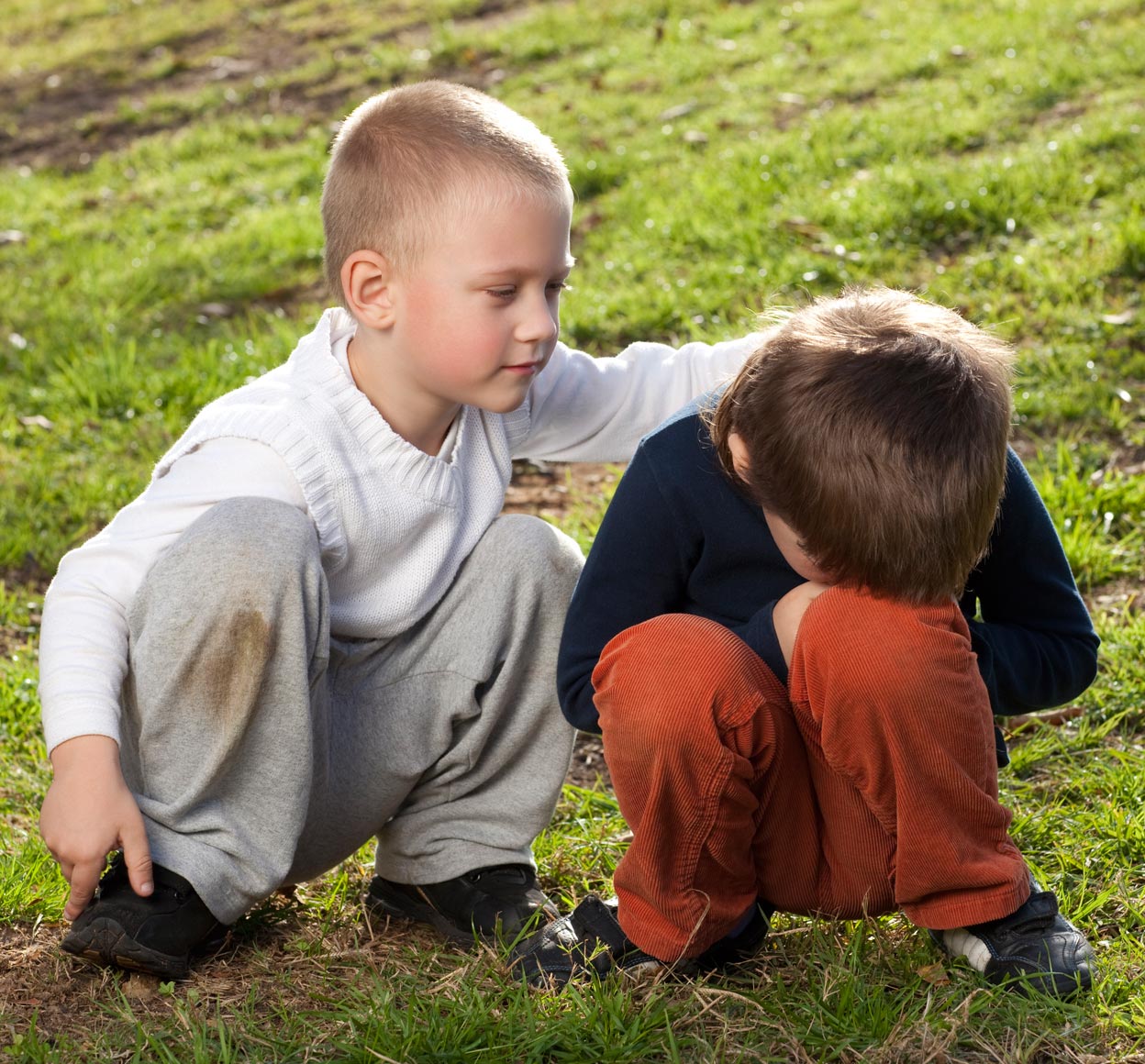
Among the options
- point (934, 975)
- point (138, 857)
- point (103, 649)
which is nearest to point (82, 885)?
point (138, 857)

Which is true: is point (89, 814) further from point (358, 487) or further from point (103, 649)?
point (358, 487)

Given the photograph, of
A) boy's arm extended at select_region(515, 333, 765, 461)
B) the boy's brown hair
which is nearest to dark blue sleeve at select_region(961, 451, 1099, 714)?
the boy's brown hair

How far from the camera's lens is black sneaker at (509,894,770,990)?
6.56 ft

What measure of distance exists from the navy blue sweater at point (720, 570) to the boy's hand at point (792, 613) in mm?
33

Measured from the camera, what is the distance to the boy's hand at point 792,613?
6.41ft

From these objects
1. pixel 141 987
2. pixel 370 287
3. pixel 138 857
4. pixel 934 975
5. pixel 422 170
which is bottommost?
pixel 934 975

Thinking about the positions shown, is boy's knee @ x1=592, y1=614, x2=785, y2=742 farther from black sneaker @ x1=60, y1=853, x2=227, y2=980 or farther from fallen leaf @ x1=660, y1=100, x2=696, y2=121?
fallen leaf @ x1=660, y1=100, x2=696, y2=121

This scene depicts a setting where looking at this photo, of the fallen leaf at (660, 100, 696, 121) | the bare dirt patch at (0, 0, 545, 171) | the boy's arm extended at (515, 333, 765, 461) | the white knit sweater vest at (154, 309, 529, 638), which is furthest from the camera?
the bare dirt patch at (0, 0, 545, 171)

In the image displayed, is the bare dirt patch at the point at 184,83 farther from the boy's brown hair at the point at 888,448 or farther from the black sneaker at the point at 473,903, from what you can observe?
the boy's brown hair at the point at 888,448

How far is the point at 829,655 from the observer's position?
1810 millimetres

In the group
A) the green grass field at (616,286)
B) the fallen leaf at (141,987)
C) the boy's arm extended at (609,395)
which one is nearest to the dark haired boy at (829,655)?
the green grass field at (616,286)

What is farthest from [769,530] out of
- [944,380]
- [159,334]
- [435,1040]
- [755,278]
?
[159,334]

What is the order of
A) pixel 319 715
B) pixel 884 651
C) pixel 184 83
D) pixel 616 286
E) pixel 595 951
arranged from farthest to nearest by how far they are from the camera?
pixel 184 83
pixel 616 286
pixel 319 715
pixel 595 951
pixel 884 651

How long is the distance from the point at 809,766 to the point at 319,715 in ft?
2.51
